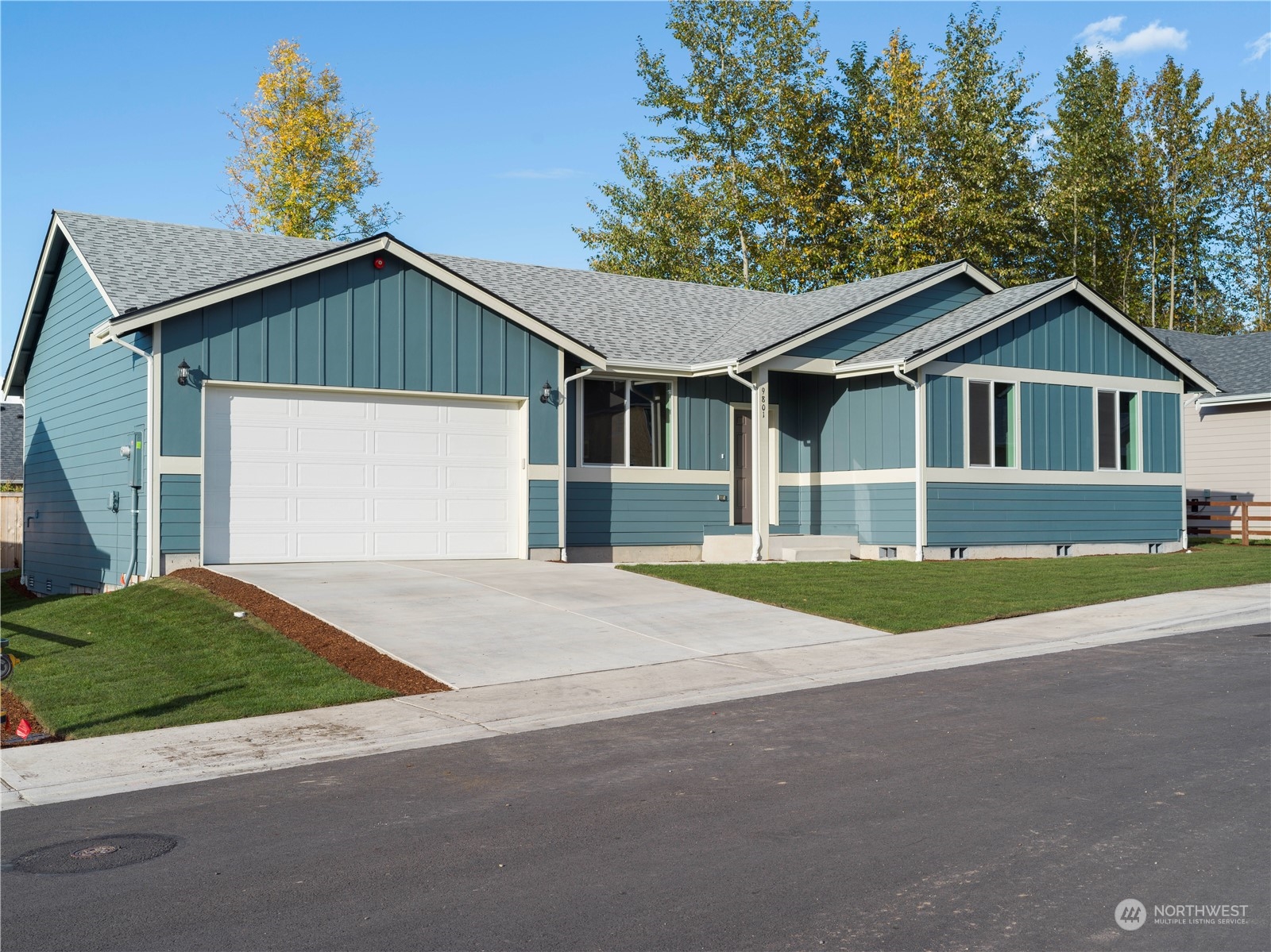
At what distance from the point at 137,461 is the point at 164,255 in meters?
4.39

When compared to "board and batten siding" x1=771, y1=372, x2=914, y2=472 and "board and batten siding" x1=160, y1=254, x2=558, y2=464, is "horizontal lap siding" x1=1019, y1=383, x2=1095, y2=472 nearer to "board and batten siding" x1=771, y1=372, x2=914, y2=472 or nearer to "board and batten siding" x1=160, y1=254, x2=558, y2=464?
"board and batten siding" x1=771, y1=372, x2=914, y2=472

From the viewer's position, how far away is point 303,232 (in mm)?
38531

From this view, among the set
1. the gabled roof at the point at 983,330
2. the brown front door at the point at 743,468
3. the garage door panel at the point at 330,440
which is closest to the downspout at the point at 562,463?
the garage door panel at the point at 330,440

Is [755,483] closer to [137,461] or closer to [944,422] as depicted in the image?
[944,422]

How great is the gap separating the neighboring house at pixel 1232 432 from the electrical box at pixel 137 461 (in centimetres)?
2202

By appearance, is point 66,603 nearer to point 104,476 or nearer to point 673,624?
point 104,476

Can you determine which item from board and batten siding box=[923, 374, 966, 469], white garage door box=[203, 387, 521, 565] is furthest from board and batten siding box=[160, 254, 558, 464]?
board and batten siding box=[923, 374, 966, 469]

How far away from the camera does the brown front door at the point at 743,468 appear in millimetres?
22031

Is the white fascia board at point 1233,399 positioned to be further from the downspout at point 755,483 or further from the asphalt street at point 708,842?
the asphalt street at point 708,842

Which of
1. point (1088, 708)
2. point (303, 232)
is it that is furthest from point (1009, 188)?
point (1088, 708)

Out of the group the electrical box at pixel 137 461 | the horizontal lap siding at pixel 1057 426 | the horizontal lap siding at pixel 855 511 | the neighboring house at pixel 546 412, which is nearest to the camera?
the electrical box at pixel 137 461

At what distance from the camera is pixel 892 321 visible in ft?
74.5

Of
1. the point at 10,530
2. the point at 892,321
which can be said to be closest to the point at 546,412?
the point at 892,321

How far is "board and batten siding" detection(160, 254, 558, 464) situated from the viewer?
16.5m
